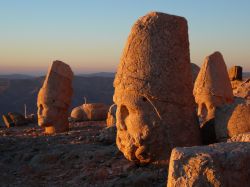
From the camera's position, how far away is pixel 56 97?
13.8 metres

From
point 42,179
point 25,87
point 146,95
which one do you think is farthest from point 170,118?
point 25,87

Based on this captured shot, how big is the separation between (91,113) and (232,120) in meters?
12.9

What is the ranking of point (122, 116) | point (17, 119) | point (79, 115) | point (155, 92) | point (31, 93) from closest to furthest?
1. point (155, 92)
2. point (122, 116)
3. point (17, 119)
4. point (79, 115)
5. point (31, 93)

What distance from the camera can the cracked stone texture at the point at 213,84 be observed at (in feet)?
35.1

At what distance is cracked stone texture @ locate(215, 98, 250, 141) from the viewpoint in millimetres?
6828

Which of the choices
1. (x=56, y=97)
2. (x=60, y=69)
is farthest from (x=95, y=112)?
(x=60, y=69)

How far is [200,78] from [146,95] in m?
4.37

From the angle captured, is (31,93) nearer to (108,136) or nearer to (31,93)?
(31,93)

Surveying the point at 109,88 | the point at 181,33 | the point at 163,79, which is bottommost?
the point at 109,88

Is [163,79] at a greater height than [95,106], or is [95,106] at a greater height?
[163,79]

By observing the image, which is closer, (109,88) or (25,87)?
(25,87)

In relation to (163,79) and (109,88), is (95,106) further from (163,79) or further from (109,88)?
(109,88)

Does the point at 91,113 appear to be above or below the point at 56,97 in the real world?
below

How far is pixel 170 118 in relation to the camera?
23.6ft
